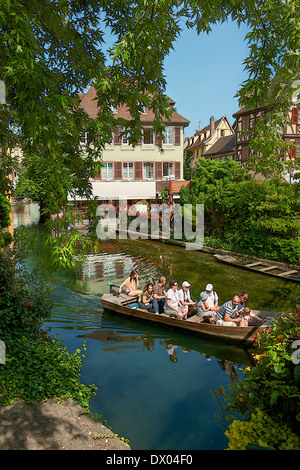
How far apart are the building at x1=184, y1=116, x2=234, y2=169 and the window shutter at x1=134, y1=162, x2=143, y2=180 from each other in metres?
10.4

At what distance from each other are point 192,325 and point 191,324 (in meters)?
0.04

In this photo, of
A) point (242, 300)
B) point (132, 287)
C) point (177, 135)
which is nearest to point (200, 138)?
point (177, 135)

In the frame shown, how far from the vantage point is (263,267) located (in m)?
17.3

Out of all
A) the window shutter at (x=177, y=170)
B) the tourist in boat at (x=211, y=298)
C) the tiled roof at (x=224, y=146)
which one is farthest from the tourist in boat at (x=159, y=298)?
the tiled roof at (x=224, y=146)

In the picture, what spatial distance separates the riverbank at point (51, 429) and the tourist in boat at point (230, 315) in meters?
5.04

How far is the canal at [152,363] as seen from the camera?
6.39 metres

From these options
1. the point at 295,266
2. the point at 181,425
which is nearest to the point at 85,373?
the point at 181,425

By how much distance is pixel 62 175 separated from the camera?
3.63 metres

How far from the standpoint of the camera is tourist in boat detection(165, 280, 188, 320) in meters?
10.6

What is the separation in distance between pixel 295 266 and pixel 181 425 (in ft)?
40.5

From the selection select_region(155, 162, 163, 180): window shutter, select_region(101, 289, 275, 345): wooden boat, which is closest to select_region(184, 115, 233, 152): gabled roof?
select_region(155, 162, 163, 180): window shutter

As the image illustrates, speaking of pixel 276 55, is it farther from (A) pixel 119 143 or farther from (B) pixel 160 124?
(A) pixel 119 143

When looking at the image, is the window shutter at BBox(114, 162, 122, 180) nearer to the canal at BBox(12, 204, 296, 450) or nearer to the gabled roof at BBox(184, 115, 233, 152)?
the canal at BBox(12, 204, 296, 450)

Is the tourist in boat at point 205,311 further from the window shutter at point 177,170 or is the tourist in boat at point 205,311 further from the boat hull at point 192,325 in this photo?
the window shutter at point 177,170
